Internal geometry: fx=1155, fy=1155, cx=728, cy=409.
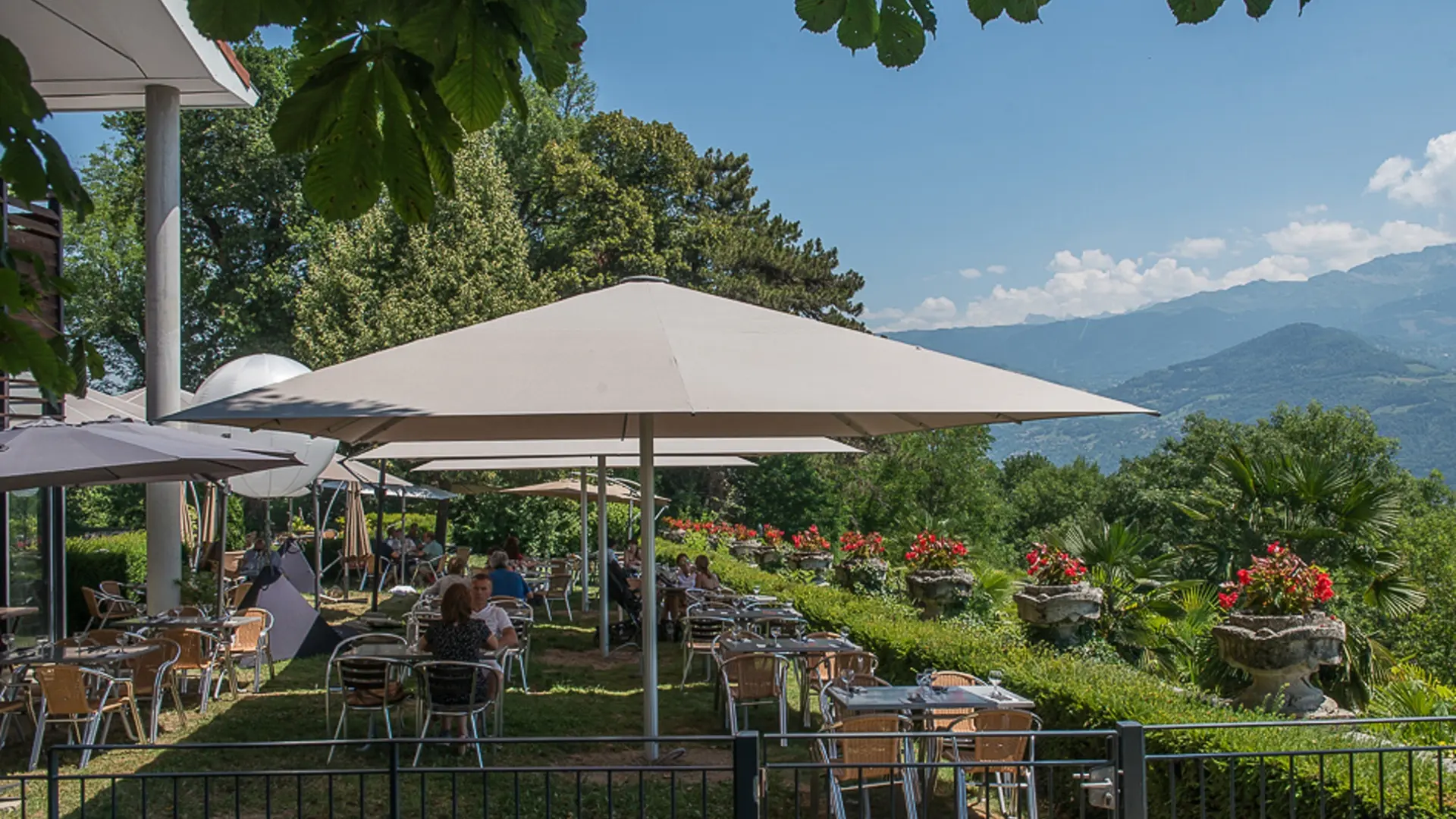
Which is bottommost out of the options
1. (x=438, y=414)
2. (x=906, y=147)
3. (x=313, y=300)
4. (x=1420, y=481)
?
(x=1420, y=481)

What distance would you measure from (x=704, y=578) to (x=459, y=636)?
6.55 meters

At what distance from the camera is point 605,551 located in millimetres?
13102

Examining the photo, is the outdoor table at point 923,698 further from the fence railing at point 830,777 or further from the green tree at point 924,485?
the green tree at point 924,485

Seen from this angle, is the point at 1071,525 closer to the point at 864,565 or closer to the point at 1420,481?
the point at 864,565

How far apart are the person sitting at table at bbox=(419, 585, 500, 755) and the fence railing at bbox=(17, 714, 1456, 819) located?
0.48m

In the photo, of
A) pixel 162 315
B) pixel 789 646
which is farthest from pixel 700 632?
pixel 162 315

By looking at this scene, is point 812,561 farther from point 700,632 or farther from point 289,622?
point 289,622

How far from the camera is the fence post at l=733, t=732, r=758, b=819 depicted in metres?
4.25

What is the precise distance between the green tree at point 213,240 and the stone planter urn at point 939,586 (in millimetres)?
24550

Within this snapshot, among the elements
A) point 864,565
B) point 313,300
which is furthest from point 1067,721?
point 313,300

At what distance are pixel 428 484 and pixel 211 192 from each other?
43.1ft

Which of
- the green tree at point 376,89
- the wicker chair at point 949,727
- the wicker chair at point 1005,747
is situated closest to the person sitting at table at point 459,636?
the wicker chair at point 949,727

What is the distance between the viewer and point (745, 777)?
168 inches

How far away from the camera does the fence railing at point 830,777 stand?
4.49 metres
